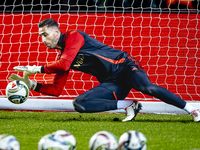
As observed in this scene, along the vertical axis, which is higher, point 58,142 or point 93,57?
point 93,57

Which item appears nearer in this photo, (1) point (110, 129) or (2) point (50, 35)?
(1) point (110, 129)

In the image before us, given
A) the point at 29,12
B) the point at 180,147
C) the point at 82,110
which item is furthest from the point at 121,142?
the point at 29,12

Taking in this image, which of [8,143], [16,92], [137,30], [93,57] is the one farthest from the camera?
[137,30]

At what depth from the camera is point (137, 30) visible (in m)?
6.42

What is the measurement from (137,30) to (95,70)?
2.18m

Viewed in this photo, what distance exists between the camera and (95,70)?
457cm

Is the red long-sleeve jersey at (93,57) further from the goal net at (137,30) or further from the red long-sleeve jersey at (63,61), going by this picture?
the goal net at (137,30)

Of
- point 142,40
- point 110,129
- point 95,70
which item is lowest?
point 110,129

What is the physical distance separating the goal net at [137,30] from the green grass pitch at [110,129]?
A: 1.68m

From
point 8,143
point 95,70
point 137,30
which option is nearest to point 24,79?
point 95,70

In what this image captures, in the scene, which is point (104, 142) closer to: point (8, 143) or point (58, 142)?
point (58, 142)

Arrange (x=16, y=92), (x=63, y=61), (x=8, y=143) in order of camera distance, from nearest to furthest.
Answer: (x=8, y=143)
(x=16, y=92)
(x=63, y=61)

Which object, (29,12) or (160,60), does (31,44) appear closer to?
(29,12)

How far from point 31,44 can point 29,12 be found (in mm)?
665
